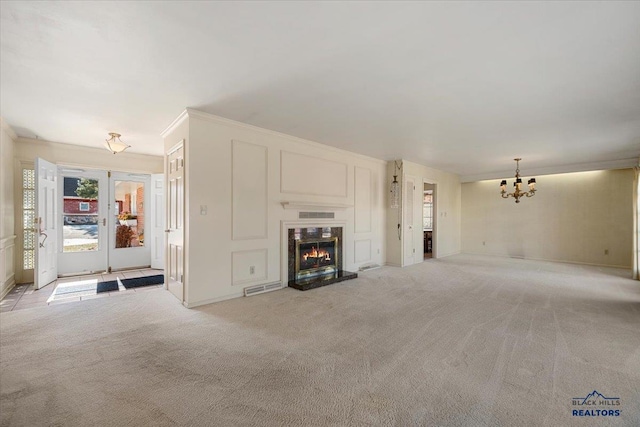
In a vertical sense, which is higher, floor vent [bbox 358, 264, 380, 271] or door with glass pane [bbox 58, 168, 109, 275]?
door with glass pane [bbox 58, 168, 109, 275]

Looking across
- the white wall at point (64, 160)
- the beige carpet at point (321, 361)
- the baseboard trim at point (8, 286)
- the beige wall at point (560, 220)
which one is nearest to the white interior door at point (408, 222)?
the beige carpet at point (321, 361)

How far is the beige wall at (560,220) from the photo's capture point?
688cm

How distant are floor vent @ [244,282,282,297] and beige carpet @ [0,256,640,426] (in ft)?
0.57

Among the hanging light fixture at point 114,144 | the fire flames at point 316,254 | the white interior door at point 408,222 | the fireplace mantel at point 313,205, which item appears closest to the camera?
the hanging light fixture at point 114,144

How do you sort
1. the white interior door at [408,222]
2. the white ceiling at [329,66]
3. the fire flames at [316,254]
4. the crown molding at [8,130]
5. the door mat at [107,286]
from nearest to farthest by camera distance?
the white ceiling at [329,66], the crown molding at [8,130], the door mat at [107,286], the fire flames at [316,254], the white interior door at [408,222]

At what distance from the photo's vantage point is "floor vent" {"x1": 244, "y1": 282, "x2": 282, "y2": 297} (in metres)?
4.16

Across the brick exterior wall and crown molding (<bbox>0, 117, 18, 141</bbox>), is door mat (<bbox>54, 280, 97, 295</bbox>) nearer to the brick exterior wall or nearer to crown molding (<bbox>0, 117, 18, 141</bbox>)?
the brick exterior wall

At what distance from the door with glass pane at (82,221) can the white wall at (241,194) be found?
120 inches

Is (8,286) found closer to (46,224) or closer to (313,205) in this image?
(46,224)

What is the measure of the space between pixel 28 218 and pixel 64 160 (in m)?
1.21

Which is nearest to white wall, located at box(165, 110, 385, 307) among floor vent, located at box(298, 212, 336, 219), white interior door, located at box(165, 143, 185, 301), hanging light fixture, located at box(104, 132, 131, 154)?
floor vent, located at box(298, 212, 336, 219)

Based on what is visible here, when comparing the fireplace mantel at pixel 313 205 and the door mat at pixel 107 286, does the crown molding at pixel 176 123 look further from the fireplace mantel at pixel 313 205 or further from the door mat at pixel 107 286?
the door mat at pixel 107 286

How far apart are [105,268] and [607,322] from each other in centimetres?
842

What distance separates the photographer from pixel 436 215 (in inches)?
324
